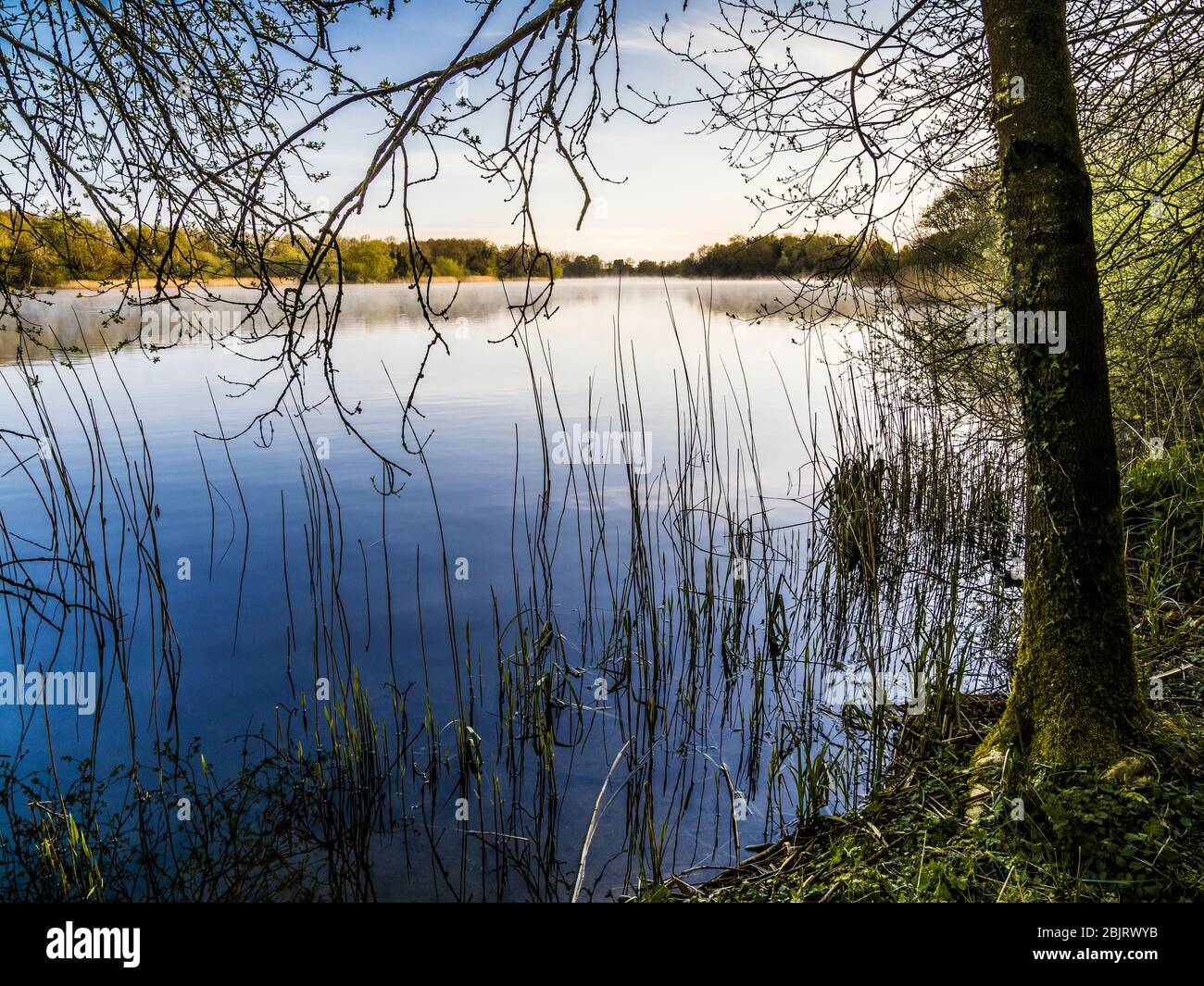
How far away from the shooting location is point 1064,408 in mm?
2137

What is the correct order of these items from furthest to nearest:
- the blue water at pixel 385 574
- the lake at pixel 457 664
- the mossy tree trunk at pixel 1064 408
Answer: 1. the blue water at pixel 385 574
2. the lake at pixel 457 664
3. the mossy tree trunk at pixel 1064 408

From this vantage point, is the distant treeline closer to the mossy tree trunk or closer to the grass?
the mossy tree trunk

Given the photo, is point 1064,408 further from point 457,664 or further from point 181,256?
point 181,256

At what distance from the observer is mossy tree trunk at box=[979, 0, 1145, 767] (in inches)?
83.3

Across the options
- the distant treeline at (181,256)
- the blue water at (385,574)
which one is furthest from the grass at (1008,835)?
the distant treeline at (181,256)

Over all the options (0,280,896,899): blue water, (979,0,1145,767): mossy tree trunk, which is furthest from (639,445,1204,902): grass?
(0,280,896,899): blue water

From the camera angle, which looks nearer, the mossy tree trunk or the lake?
the mossy tree trunk

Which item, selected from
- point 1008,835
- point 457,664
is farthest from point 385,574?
point 1008,835

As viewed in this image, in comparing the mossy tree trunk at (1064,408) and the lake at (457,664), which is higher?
the mossy tree trunk at (1064,408)

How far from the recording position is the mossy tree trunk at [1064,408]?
2.12 m

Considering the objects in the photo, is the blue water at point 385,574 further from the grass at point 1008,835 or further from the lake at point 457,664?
the grass at point 1008,835

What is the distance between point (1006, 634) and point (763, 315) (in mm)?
2387

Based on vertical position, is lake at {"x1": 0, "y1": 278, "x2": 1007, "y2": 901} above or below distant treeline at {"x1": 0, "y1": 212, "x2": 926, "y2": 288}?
below
